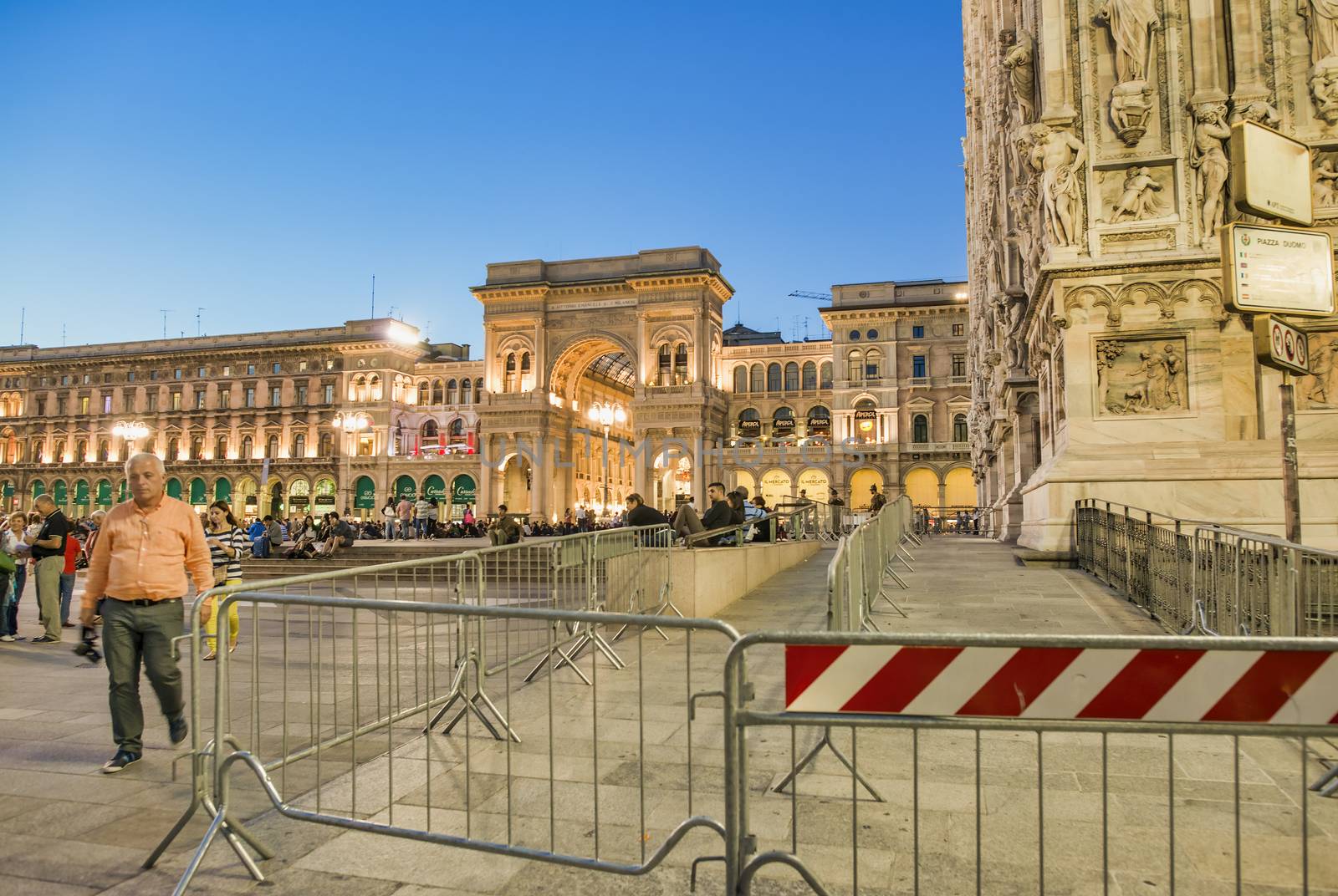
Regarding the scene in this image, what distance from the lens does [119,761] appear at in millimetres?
5246

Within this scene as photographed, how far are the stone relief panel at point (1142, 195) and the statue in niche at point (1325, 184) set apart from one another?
1.96 metres

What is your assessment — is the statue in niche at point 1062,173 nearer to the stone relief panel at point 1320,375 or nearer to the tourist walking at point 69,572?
the stone relief panel at point 1320,375

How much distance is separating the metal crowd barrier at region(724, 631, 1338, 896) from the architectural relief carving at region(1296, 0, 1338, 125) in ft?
36.7

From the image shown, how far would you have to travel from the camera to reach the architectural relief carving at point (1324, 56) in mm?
12242

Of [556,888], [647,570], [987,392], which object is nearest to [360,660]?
[647,570]

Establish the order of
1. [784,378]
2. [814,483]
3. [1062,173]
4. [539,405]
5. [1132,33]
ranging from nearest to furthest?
[1062,173] < [1132,33] < [539,405] < [814,483] < [784,378]

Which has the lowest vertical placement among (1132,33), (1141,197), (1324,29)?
(1141,197)

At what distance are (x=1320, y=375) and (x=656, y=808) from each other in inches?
460

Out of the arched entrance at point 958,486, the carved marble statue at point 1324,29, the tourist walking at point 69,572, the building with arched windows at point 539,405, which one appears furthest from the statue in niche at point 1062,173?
the arched entrance at point 958,486

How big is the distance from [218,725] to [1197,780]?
4.76m

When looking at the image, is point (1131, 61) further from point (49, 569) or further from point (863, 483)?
point (863, 483)

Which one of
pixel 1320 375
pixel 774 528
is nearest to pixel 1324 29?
pixel 1320 375

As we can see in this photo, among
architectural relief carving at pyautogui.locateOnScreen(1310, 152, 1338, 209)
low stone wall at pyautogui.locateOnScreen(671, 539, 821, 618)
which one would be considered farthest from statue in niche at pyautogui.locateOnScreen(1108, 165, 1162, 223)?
low stone wall at pyautogui.locateOnScreen(671, 539, 821, 618)

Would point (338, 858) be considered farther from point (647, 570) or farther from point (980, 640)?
point (647, 570)
